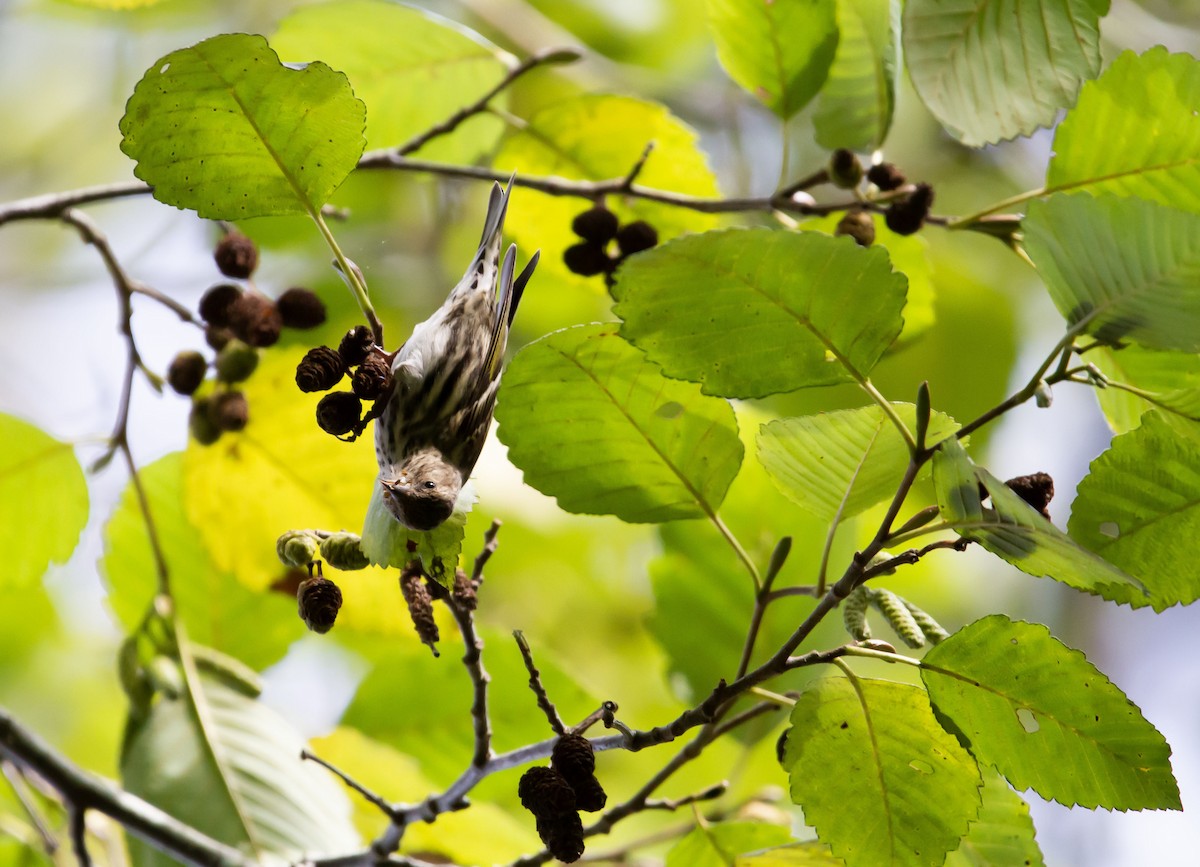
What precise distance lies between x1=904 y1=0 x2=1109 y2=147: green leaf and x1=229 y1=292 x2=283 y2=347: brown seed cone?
0.67 meters

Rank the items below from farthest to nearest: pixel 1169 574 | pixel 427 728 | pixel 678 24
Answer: pixel 678 24 < pixel 427 728 < pixel 1169 574

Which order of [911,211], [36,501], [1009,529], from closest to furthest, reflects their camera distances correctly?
[1009,529]
[911,211]
[36,501]

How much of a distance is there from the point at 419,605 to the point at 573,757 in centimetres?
16

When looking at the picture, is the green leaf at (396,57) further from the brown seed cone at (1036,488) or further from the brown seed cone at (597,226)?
the brown seed cone at (1036,488)

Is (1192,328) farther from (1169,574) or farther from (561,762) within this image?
→ (561,762)

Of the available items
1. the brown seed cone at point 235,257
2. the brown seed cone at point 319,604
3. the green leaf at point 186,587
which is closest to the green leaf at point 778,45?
the brown seed cone at point 235,257

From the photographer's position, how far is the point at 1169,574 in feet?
2.89

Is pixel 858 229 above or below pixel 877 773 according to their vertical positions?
above

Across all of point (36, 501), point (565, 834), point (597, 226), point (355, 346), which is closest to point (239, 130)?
point (355, 346)

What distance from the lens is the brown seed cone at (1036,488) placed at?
0.85 m

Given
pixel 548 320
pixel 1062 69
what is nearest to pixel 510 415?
pixel 1062 69

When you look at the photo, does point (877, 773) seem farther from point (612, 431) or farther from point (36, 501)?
point (36, 501)

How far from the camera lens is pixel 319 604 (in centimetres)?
80

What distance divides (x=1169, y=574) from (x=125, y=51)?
2.47 meters
